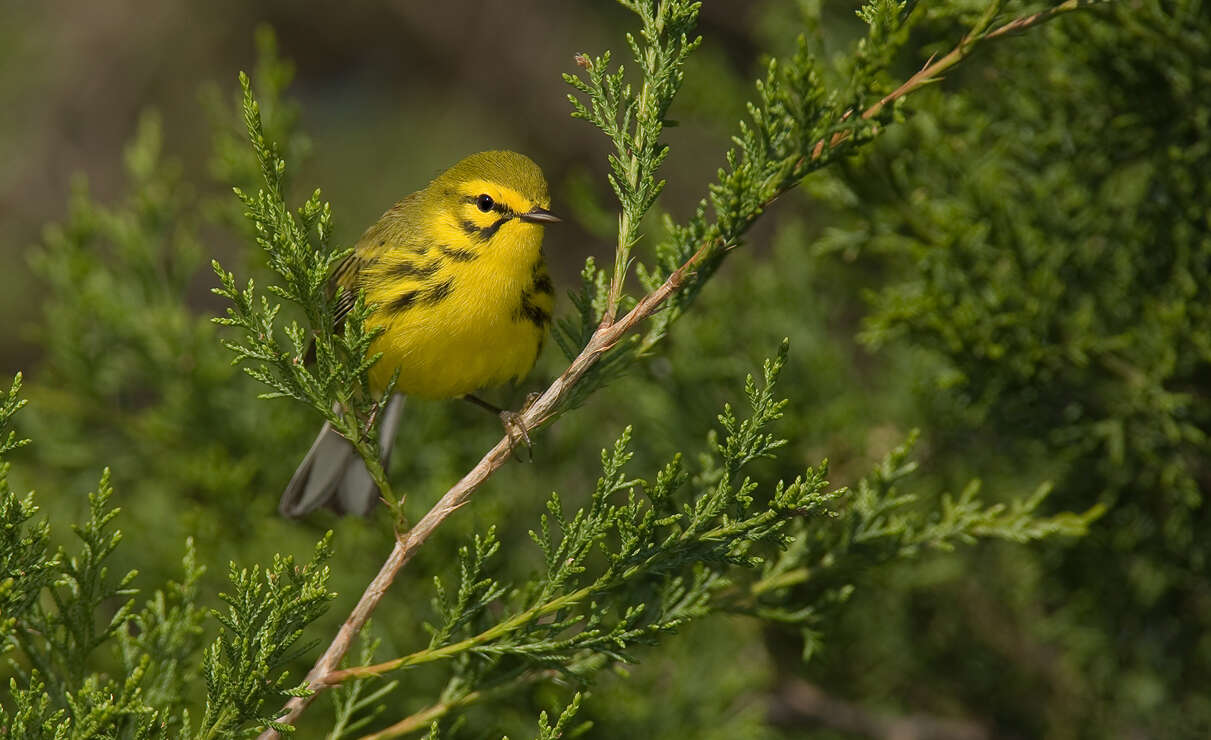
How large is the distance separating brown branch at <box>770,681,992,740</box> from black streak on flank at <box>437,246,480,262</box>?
156cm

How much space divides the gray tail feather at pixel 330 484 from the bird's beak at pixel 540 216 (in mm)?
704

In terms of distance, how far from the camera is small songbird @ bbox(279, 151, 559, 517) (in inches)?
98.9

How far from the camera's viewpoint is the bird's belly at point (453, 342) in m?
2.50

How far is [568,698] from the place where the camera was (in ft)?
8.41

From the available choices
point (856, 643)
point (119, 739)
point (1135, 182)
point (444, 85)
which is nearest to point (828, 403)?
point (856, 643)

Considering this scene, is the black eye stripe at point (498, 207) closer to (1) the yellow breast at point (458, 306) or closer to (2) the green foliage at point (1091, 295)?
(1) the yellow breast at point (458, 306)

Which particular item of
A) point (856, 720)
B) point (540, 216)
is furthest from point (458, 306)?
point (856, 720)

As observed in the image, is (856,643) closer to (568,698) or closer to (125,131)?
(568,698)

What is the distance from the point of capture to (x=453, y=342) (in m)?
2.50

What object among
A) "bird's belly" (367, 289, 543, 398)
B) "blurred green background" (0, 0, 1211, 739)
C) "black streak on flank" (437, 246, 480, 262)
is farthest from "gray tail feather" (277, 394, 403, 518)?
"black streak on flank" (437, 246, 480, 262)

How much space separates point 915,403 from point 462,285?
1.48m

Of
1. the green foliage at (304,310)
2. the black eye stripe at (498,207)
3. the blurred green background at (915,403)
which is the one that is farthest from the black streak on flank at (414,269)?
the green foliage at (304,310)

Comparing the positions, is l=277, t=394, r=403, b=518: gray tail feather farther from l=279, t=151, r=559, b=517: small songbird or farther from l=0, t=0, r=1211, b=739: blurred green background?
l=0, t=0, r=1211, b=739: blurred green background

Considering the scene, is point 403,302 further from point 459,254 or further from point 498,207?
point 498,207
